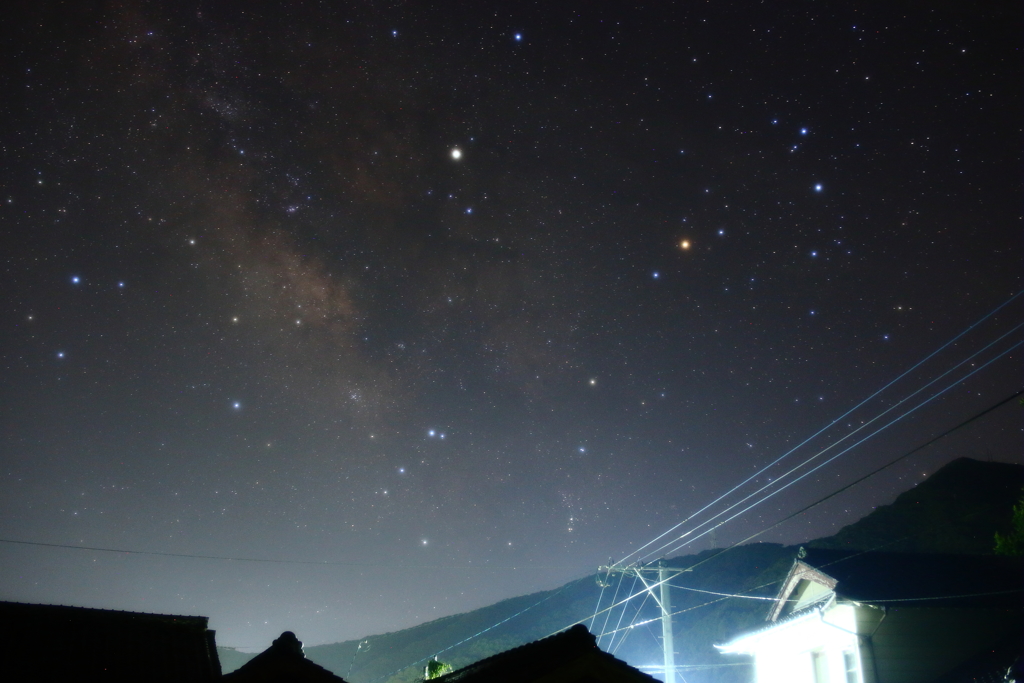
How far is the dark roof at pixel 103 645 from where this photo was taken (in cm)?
1443

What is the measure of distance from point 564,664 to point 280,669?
3.82m

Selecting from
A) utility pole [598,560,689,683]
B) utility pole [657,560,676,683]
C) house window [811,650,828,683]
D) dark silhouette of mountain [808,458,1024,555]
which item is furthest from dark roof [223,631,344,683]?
dark silhouette of mountain [808,458,1024,555]

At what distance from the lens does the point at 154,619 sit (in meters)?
17.1

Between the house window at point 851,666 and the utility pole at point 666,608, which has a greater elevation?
the utility pole at point 666,608

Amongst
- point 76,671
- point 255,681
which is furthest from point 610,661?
point 76,671

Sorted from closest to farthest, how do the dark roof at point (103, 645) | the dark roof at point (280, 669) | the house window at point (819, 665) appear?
the dark roof at point (280, 669) → the dark roof at point (103, 645) → the house window at point (819, 665)

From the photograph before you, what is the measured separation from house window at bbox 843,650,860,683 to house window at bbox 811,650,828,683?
1125 mm

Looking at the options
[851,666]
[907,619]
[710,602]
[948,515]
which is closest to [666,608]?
[851,666]

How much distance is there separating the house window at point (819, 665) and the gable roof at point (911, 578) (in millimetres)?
1985

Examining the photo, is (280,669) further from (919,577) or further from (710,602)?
(710,602)

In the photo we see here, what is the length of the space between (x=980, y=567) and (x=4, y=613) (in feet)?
88.2

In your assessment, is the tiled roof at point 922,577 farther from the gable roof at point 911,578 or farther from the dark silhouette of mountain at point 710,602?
the dark silhouette of mountain at point 710,602

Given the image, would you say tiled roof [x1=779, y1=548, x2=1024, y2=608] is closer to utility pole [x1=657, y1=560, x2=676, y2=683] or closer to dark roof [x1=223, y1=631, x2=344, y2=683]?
utility pole [x1=657, y1=560, x2=676, y2=683]

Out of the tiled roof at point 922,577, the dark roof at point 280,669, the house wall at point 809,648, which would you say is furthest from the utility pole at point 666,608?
the dark roof at point 280,669
